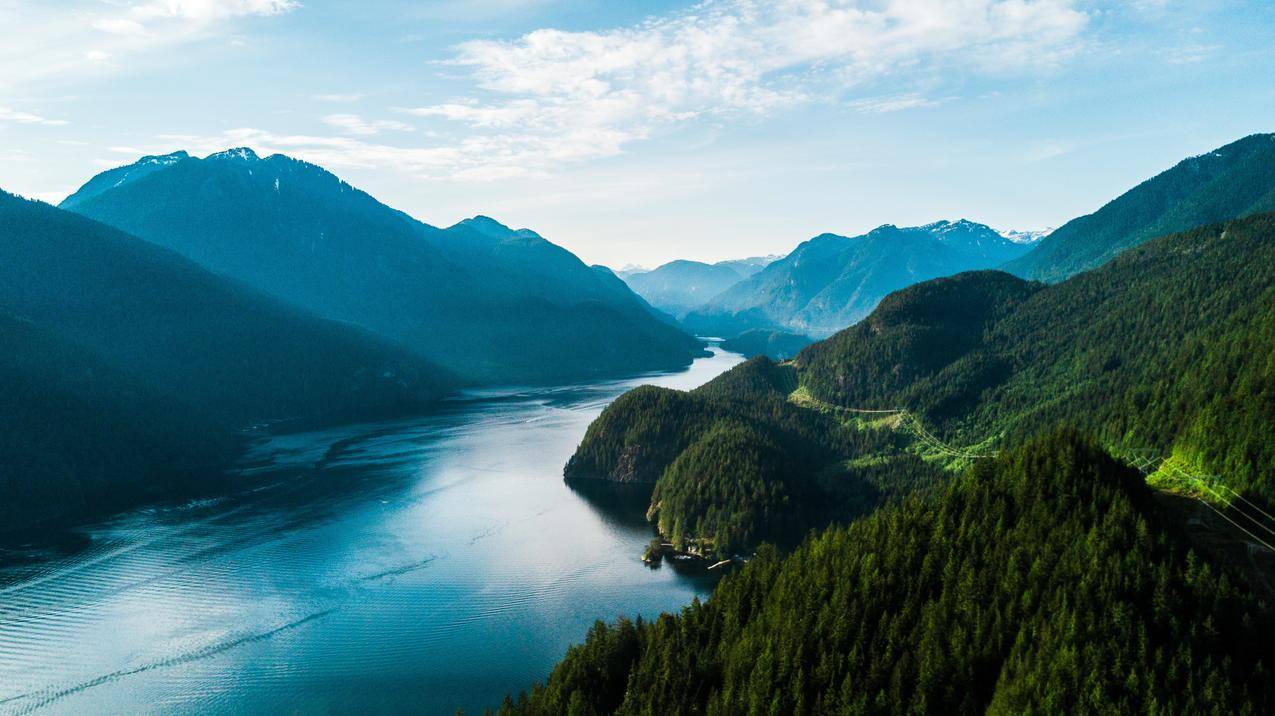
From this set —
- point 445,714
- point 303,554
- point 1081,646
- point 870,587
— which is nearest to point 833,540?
point 870,587

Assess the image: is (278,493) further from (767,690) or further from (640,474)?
(767,690)

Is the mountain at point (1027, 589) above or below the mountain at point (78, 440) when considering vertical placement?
below

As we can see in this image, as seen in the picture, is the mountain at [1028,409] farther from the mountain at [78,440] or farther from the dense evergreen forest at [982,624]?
the mountain at [78,440]

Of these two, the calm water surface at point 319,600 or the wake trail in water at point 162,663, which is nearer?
the wake trail in water at point 162,663

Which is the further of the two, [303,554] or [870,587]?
[303,554]

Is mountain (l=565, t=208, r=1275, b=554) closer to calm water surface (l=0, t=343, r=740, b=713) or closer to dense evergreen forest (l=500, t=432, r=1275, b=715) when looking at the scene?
calm water surface (l=0, t=343, r=740, b=713)

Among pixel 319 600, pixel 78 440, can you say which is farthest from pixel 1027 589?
pixel 78 440

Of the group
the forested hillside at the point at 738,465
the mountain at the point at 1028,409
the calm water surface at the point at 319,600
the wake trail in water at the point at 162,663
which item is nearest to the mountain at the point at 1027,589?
the mountain at the point at 1028,409
